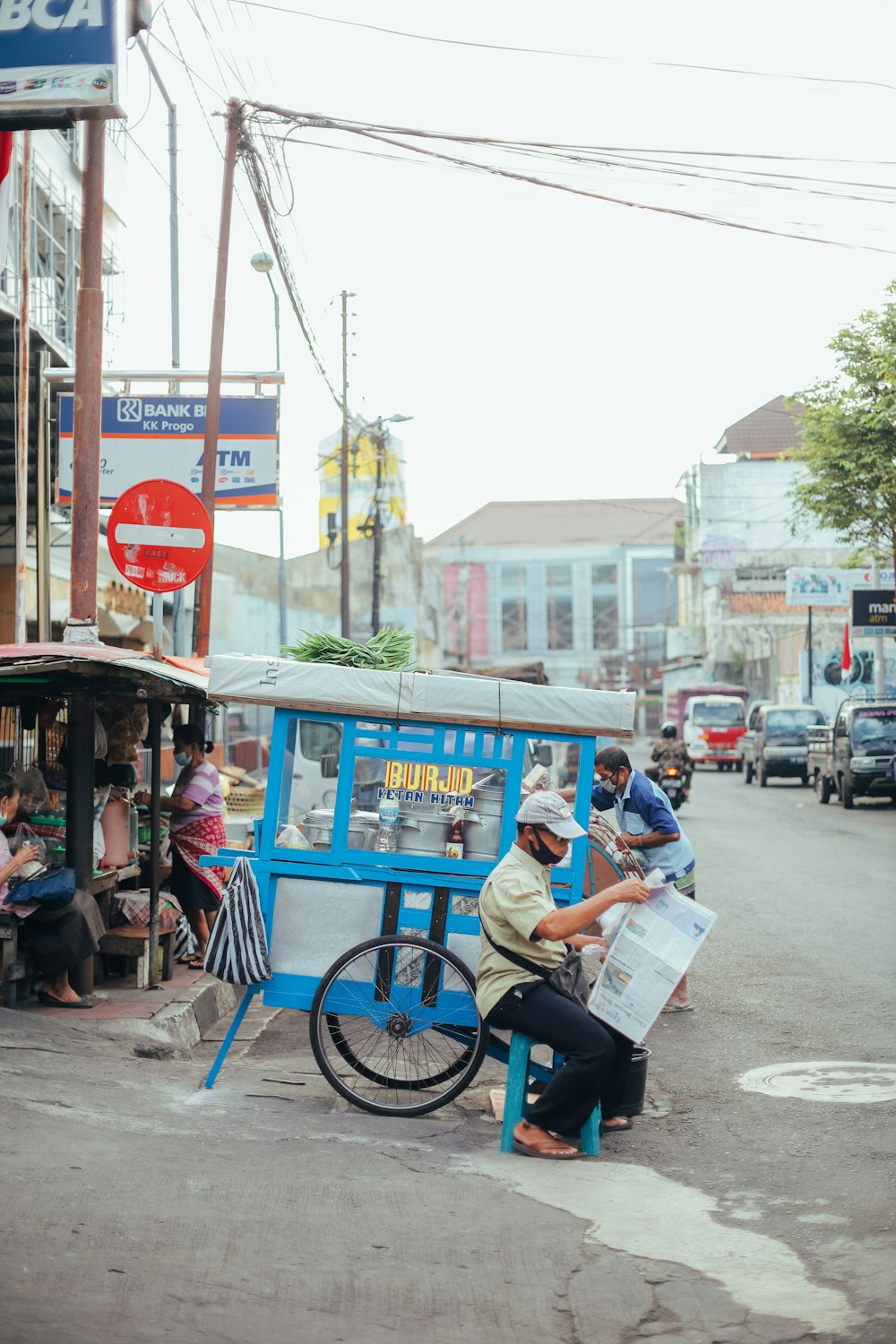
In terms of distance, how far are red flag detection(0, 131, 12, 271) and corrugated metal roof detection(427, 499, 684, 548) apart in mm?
98198

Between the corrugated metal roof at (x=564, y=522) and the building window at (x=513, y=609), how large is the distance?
3.04m

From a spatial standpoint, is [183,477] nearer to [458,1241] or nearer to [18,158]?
[18,158]

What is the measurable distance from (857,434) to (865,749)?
707 centimetres

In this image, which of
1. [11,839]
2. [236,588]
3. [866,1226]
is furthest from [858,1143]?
[236,588]

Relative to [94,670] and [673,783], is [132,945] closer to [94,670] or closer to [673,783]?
[94,670]

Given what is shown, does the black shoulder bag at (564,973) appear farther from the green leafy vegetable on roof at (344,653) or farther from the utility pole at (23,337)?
the utility pole at (23,337)

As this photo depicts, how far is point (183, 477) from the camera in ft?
57.9

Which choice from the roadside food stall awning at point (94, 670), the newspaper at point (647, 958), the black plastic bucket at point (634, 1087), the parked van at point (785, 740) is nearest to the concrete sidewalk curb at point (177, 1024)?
the roadside food stall awning at point (94, 670)

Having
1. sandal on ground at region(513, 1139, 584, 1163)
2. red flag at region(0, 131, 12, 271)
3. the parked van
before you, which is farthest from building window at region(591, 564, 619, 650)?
sandal on ground at region(513, 1139, 584, 1163)

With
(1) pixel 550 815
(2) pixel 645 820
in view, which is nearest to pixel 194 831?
(2) pixel 645 820

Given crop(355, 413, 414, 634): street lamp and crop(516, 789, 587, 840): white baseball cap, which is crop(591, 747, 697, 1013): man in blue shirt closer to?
crop(516, 789, 587, 840): white baseball cap

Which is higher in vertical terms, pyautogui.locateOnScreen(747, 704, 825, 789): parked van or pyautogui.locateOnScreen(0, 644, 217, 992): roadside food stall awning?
pyautogui.locateOnScreen(0, 644, 217, 992): roadside food stall awning

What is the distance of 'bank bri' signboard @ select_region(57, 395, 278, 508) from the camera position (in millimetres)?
17203

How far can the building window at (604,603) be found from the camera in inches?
4063
